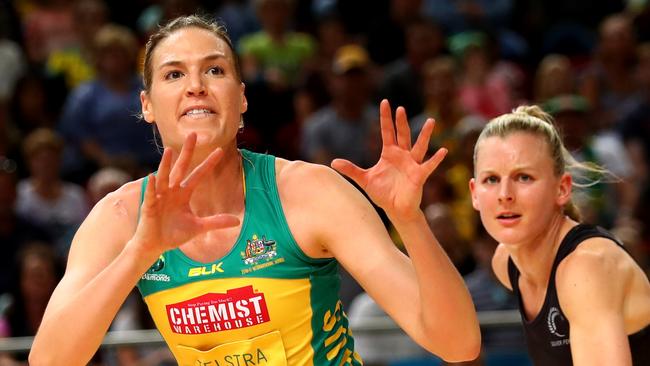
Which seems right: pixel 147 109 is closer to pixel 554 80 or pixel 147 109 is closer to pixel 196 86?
pixel 196 86

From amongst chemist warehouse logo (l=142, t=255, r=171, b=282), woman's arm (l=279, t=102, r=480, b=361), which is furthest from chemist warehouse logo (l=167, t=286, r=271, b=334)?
woman's arm (l=279, t=102, r=480, b=361)

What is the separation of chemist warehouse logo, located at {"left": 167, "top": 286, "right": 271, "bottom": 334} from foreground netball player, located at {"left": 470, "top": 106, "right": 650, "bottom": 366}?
952mm

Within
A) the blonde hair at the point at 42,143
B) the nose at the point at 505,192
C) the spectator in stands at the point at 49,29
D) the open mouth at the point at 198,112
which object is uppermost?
the spectator in stands at the point at 49,29

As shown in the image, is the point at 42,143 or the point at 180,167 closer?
the point at 180,167

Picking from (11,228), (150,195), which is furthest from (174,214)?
(11,228)

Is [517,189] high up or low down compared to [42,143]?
down

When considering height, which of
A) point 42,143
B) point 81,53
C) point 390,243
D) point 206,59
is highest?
point 81,53

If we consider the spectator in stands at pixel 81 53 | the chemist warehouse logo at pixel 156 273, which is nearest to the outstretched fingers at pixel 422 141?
the chemist warehouse logo at pixel 156 273

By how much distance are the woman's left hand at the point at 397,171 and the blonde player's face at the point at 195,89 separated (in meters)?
0.49

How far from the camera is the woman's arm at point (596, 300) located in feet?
10.6

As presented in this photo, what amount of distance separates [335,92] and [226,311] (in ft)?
16.0

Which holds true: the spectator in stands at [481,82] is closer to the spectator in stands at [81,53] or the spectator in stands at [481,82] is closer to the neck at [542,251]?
the spectator in stands at [81,53]

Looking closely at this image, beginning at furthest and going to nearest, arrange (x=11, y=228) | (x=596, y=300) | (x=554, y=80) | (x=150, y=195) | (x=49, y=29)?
(x=49, y=29)
(x=554, y=80)
(x=11, y=228)
(x=596, y=300)
(x=150, y=195)

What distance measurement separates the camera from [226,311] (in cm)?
310
